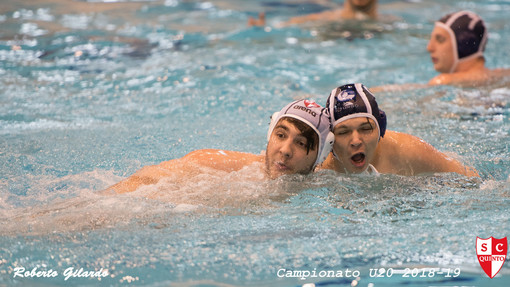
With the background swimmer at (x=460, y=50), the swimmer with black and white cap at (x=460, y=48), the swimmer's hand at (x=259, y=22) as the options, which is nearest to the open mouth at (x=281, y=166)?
the background swimmer at (x=460, y=50)

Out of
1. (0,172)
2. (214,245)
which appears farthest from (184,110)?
(214,245)

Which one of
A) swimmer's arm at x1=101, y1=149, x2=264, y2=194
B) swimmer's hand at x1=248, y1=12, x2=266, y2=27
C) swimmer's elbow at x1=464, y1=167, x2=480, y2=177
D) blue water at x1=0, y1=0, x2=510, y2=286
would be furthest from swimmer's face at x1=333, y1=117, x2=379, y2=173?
swimmer's hand at x1=248, y1=12, x2=266, y2=27

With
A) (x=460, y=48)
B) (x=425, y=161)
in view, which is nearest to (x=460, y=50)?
(x=460, y=48)

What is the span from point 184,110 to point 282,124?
2.61 metres

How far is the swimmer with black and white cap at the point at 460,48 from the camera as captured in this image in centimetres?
677

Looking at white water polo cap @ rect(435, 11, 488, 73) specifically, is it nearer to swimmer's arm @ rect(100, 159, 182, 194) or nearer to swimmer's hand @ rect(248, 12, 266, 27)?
swimmer's hand @ rect(248, 12, 266, 27)

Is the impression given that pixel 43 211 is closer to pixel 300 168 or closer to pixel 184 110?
pixel 300 168

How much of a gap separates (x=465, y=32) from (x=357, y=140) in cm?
343

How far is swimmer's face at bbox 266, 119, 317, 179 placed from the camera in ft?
13.5

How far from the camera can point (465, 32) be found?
6746 mm

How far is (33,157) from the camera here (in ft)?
17.4

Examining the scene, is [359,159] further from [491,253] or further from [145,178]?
[145,178]

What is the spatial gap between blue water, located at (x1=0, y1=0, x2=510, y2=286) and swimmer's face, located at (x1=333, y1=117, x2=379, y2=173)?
198mm

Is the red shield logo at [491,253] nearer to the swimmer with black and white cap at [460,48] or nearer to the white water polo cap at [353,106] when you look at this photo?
the white water polo cap at [353,106]
